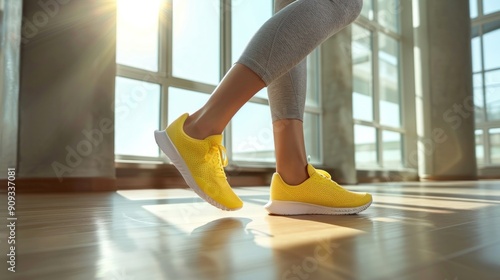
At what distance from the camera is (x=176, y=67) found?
10.3 ft

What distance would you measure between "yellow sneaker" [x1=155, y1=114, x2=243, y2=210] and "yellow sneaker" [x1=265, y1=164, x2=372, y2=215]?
144 mm

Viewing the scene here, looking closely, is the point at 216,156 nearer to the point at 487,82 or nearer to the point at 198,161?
the point at 198,161

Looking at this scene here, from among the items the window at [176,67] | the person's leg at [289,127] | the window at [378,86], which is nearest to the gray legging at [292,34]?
the person's leg at [289,127]

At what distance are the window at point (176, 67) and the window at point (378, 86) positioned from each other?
1.73 metres

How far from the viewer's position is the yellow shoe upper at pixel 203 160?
2.65 ft

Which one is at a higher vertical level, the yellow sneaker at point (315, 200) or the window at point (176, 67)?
the window at point (176, 67)

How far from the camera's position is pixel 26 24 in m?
2.01

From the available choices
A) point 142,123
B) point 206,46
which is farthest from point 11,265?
point 206,46

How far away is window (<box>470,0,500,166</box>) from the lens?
21.4 feet

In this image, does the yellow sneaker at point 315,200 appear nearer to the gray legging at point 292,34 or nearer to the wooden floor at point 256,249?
the wooden floor at point 256,249

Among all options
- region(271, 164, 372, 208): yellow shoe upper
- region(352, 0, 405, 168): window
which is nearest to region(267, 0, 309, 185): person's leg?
region(271, 164, 372, 208): yellow shoe upper

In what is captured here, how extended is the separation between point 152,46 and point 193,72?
0.38 meters

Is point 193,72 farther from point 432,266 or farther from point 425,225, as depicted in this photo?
point 432,266

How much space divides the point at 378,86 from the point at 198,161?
16.6 ft
